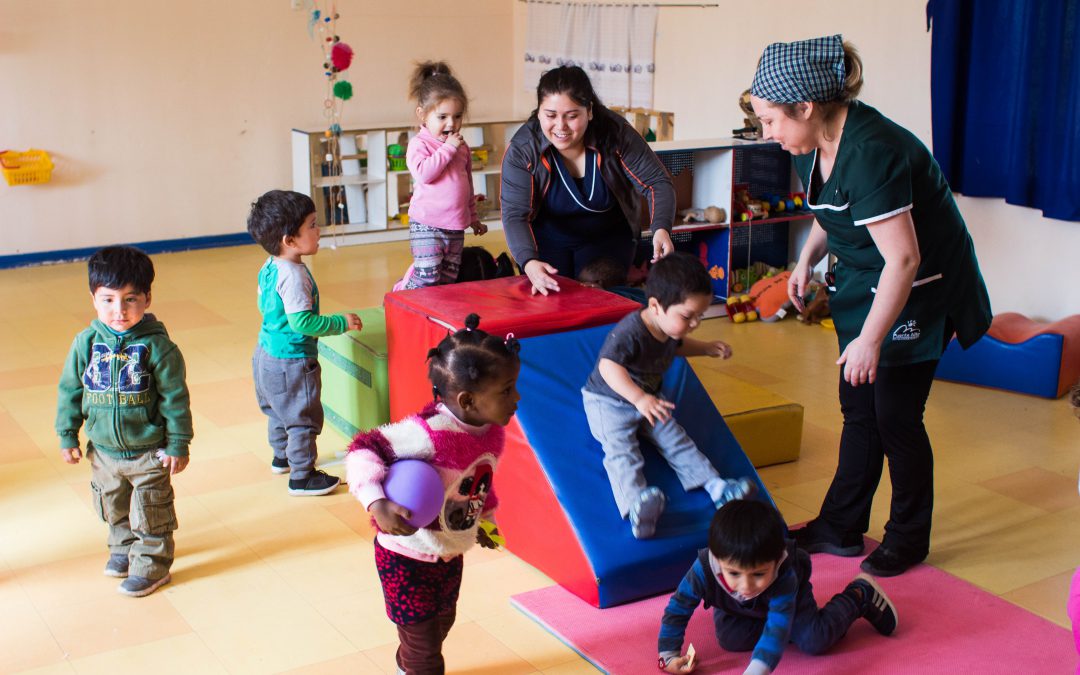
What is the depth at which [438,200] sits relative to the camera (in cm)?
452

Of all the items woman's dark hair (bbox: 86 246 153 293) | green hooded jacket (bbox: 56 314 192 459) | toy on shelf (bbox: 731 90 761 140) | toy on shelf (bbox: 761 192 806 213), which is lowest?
green hooded jacket (bbox: 56 314 192 459)

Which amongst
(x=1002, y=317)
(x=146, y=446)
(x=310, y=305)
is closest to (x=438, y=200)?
(x=310, y=305)

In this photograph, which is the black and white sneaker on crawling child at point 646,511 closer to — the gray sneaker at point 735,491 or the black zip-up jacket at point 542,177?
the gray sneaker at point 735,491

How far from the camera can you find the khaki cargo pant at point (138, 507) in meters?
3.21

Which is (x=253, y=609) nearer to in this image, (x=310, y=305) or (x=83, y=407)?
(x=83, y=407)

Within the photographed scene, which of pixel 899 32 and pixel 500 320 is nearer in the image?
pixel 500 320

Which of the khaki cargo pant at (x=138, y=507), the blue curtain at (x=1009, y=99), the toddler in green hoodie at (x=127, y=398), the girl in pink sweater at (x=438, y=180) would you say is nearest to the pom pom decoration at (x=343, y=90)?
the girl in pink sweater at (x=438, y=180)

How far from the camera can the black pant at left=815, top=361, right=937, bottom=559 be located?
10.4ft

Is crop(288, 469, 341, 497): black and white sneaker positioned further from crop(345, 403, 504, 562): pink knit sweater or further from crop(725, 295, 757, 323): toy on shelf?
crop(725, 295, 757, 323): toy on shelf

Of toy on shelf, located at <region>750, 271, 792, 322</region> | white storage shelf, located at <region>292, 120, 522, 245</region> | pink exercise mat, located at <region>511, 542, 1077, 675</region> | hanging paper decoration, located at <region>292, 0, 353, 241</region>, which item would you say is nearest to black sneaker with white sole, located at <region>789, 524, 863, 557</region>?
pink exercise mat, located at <region>511, 542, 1077, 675</region>

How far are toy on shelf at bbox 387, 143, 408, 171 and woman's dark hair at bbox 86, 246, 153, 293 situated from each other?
5.65 m

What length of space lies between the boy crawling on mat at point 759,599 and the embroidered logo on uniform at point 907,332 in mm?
667

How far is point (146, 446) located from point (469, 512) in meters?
1.17

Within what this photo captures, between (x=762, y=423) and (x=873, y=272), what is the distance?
1.20 meters
